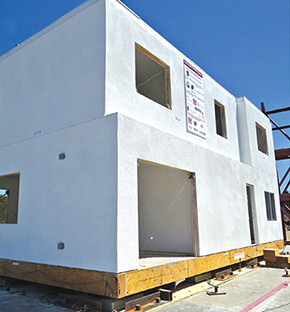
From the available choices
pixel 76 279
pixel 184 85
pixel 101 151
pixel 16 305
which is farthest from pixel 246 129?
pixel 16 305

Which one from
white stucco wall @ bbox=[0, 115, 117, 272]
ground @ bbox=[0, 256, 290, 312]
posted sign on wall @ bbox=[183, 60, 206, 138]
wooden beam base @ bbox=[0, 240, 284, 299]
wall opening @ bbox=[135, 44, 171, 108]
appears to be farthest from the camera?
posted sign on wall @ bbox=[183, 60, 206, 138]

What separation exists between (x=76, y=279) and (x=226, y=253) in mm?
4827

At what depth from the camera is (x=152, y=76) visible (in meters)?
10.0

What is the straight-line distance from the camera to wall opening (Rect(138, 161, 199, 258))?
8.50 meters

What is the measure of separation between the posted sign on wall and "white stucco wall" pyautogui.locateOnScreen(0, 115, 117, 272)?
3.47 m

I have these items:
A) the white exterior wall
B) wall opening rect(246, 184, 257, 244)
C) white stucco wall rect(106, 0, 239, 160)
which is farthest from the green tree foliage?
wall opening rect(246, 184, 257, 244)

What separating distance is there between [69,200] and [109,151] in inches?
53.4

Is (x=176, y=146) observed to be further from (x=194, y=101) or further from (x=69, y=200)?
(x=69, y=200)

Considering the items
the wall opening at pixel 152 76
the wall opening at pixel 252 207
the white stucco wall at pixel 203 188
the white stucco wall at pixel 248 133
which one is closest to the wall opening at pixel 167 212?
the white stucco wall at pixel 203 188

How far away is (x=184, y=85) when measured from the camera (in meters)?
8.95

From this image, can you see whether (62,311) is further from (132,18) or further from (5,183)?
(5,183)

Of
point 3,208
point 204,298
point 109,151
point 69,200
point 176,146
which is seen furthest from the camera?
point 3,208

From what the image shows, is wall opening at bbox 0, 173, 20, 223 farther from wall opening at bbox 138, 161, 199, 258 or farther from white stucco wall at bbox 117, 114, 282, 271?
white stucco wall at bbox 117, 114, 282, 271

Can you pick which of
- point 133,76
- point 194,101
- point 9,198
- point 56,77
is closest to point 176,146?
point 133,76
